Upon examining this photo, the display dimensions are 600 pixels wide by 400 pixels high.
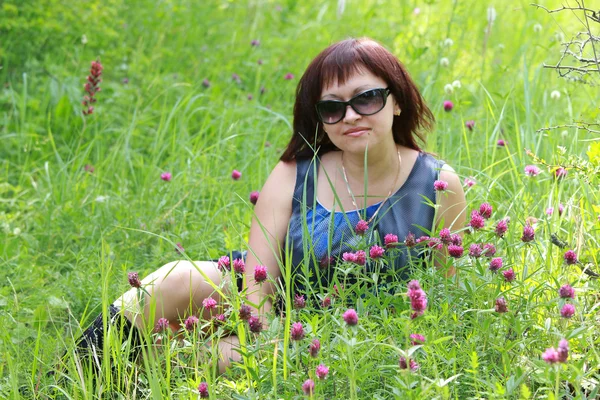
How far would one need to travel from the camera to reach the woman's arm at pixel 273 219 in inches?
115

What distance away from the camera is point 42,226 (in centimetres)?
386

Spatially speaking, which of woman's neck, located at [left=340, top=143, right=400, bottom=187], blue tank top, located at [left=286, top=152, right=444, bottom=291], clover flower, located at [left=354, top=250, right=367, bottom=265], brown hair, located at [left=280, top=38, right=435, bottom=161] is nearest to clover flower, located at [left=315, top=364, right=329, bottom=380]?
clover flower, located at [left=354, top=250, right=367, bottom=265]

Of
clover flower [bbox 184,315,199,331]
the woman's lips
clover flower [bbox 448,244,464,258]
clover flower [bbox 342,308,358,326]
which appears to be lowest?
clover flower [bbox 184,315,199,331]

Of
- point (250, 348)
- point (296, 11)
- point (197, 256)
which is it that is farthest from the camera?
point (296, 11)

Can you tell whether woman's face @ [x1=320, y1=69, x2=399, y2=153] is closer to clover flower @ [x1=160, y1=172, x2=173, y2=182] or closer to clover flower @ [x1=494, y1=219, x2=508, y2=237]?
clover flower @ [x1=494, y1=219, x2=508, y2=237]

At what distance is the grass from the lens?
2152 millimetres

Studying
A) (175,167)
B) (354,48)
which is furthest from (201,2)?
(354,48)

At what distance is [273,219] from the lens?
9.85 feet

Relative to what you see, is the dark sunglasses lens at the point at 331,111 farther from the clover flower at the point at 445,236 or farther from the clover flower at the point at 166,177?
the clover flower at the point at 166,177

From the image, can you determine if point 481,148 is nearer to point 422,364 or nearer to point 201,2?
point 422,364

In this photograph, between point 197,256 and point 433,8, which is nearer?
point 197,256

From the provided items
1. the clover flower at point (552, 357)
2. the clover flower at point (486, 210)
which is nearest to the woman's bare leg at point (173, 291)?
the clover flower at point (486, 210)

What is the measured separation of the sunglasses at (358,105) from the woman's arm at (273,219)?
332 millimetres

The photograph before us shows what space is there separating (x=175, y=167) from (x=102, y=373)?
2156 millimetres
